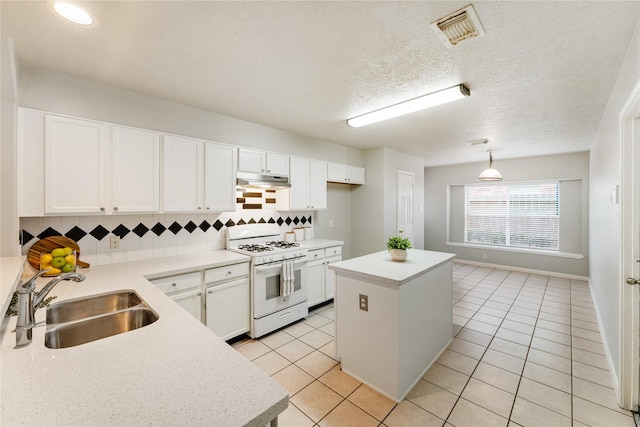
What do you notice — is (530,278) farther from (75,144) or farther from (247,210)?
(75,144)

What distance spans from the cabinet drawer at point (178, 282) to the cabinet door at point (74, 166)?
80 cm

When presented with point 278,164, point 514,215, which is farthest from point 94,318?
point 514,215

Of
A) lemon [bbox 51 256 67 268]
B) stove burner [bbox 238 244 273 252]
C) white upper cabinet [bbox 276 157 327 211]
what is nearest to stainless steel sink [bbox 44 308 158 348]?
lemon [bbox 51 256 67 268]

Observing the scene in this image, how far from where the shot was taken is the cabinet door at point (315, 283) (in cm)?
368

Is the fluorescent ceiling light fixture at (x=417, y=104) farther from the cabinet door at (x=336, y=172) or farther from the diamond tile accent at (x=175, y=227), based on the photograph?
the diamond tile accent at (x=175, y=227)

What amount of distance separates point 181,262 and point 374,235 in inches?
126

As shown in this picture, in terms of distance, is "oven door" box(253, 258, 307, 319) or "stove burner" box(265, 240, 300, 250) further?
"stove burner" box(265, 240, 300, 250)

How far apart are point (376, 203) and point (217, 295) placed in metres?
3.12

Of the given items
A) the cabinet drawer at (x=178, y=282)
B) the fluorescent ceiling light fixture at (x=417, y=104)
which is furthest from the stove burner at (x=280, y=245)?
the fluorescent ceiling light fixture at (x=417, y=104)

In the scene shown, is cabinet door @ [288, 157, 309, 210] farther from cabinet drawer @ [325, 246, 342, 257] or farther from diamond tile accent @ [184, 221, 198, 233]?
diamond tile accent @ [184, 221, 198, 233]

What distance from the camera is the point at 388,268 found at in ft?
7.77

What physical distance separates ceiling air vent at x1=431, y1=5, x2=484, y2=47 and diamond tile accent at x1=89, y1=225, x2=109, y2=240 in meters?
3.10

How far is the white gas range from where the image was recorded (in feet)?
9.80

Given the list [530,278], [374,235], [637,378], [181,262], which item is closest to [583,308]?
[530,278]
